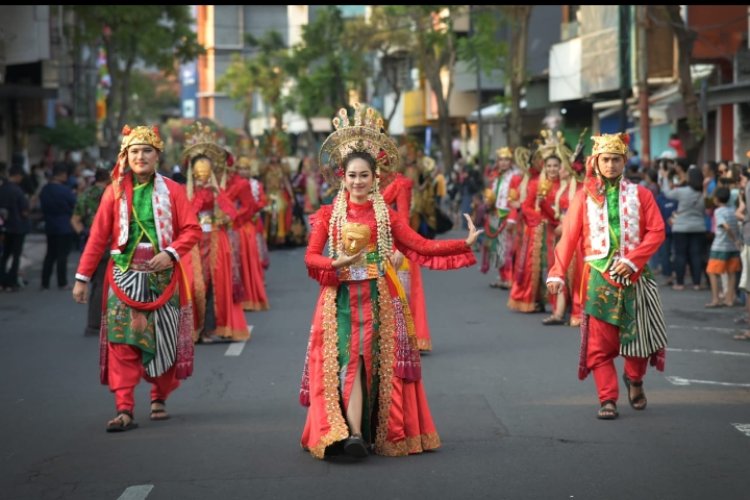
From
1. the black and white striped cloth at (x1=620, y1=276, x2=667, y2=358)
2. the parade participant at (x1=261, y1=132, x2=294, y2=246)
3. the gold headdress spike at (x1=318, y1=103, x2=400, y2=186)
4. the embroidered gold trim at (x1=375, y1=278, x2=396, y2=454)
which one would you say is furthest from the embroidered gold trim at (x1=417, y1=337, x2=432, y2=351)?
the parade participant at (x1=261, y1=132, x2=294, y2=246)

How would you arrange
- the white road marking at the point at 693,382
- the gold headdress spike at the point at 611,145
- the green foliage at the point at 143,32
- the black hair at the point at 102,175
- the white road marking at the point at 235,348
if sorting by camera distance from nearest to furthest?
1. the gold headdress spike at the point at 611,145
2. the white road marking at the point at 693,382
3. the white road marking at the point at 235,348
4. the black hair at the point at 102,175
5. the green foliage at the point at 143,32

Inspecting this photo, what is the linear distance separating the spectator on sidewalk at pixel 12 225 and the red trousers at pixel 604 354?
12.4 m

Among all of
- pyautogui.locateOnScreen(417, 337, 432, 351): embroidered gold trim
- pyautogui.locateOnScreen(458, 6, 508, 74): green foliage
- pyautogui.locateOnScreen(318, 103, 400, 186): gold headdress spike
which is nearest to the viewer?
pyautogui.locateOnScreen(318, 103, 400, 186): gold headdress spike

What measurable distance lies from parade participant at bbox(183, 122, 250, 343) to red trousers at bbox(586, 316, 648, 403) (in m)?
5.11

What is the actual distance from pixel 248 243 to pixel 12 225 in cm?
591

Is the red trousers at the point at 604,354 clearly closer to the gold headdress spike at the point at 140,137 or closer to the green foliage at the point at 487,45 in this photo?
the gold headdress spike at the point at 140,137

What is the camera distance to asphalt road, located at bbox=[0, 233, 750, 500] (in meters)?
7.24

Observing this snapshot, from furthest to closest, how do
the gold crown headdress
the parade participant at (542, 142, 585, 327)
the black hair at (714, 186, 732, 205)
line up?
the black hair at (714, 186, 732, 205) → the parade participant at (542, 142, 585, 327) → the gold crown headdress

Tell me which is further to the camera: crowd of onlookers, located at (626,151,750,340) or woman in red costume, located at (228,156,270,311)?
crowd of onlookers, located at (626,151,750,340)

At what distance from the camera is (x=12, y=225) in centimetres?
1997

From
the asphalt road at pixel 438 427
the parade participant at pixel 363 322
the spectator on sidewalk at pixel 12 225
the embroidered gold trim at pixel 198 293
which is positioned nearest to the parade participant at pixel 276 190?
the spectator on sidewalk at pixel 12 225

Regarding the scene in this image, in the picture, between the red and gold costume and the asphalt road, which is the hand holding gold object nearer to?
the asphalt road

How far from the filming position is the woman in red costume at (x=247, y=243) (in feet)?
46.7

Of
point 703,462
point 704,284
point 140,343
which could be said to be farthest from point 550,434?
point 704,284
